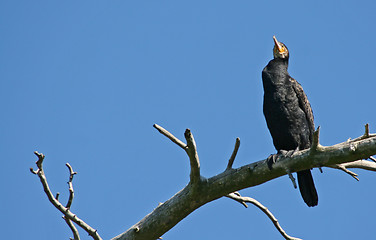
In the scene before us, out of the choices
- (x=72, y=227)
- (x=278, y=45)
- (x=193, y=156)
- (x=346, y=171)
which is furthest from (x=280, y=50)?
(x=72, y=227)

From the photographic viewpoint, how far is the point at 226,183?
12.6ft

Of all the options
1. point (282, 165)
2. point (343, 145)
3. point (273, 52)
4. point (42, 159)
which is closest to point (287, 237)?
point (282, 165)

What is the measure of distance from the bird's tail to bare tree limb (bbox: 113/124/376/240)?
114cm

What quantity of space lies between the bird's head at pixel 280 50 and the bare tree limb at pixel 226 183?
7.21ft

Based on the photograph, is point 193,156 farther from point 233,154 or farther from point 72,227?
point 72,227

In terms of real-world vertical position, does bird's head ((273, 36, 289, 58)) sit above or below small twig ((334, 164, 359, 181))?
above

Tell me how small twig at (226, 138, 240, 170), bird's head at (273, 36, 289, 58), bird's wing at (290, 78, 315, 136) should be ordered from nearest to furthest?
small twig at (226, 138, 240, 170) → bird's wing at (290, 78, 315, 136) → bird's head at (273, 36, 289, 58)

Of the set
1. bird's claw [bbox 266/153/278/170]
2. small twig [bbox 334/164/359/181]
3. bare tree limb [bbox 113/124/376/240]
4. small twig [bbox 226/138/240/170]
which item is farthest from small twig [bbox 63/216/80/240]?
small twig [bbox 334/164/359/181]

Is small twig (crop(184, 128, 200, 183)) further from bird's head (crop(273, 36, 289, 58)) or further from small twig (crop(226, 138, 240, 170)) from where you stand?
bird's head (crop(273, 36, 289, 58))

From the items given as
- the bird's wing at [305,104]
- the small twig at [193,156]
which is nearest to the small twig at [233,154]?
the small twig at [193,156]

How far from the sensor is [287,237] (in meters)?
4.12

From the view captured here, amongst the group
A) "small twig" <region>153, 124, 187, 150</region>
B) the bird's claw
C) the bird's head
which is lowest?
the bird's claw

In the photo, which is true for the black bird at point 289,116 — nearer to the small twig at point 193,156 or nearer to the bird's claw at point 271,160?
the bird's claw at point 271,160

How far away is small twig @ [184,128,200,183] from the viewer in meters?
3.34
